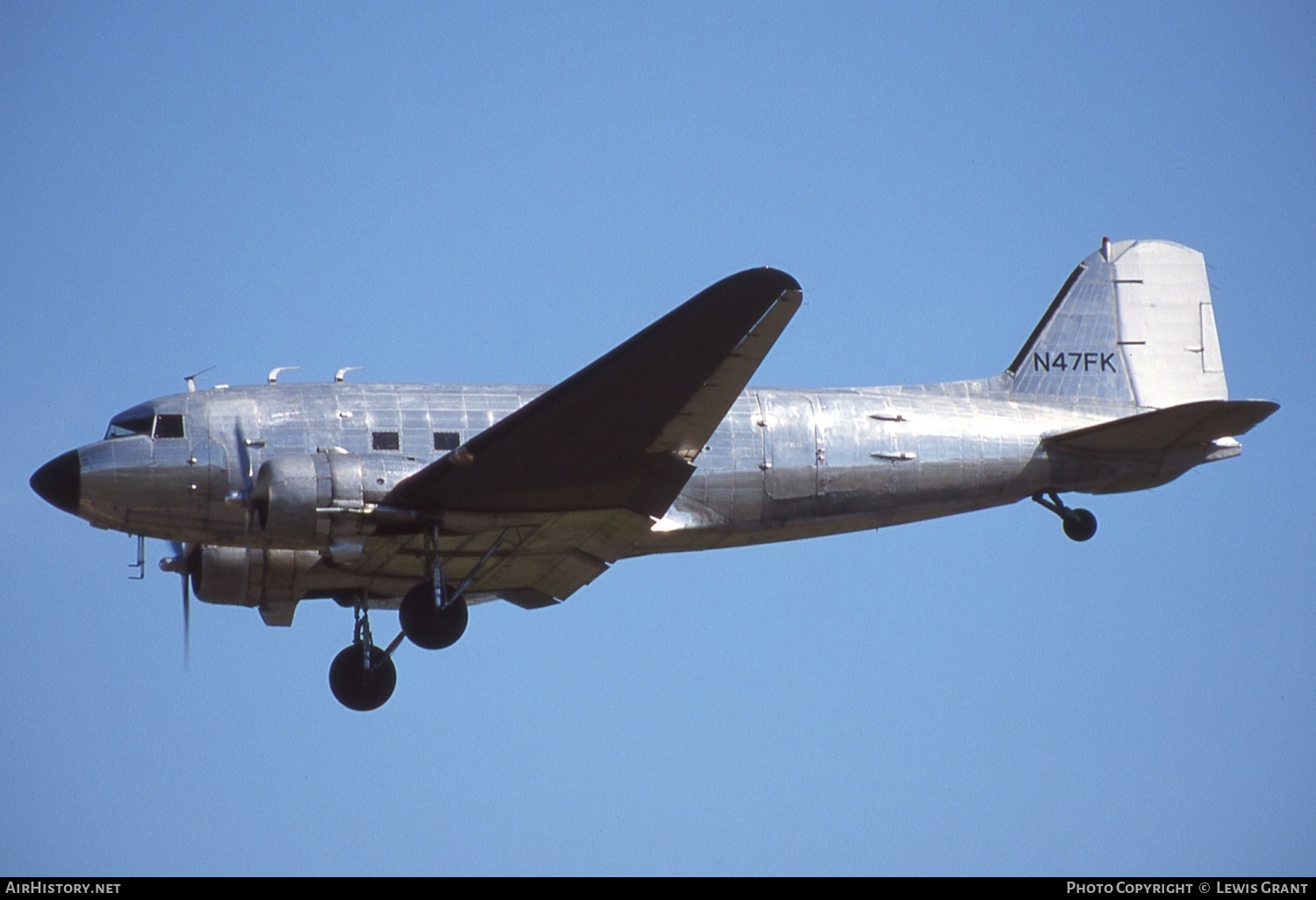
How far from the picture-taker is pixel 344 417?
56.0ft

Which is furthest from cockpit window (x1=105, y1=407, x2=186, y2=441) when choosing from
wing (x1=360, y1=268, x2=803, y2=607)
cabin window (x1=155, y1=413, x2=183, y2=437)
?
wing (x1=360, y1=268, x2=803, y2=607)

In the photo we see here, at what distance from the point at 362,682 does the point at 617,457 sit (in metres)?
3.93

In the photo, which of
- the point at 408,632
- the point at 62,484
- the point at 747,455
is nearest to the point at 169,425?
the point at 62,484

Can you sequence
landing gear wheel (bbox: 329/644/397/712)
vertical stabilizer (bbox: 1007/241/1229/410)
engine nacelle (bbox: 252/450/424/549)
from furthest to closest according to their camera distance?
vertical stabilizer (bbox: 1007/241/1229/410)
landing gear wheel (bbox: 329/644/397/712)
engine nacelle (bbox: 252/450/424/549)

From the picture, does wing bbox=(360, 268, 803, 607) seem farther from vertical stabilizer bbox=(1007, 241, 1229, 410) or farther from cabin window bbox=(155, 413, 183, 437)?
vertical stabilizer bbox=(1007, 241, 1229, 410)

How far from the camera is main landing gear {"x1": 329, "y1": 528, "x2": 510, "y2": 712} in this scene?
54.3ft

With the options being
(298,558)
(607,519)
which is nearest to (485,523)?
(607,519)

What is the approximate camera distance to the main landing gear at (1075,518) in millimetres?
19531

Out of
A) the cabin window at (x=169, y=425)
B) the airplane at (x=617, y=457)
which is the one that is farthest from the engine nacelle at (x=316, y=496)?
the cabin window at (x=169, y=425)

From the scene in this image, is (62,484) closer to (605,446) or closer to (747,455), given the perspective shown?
(605,446)

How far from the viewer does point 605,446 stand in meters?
16.1

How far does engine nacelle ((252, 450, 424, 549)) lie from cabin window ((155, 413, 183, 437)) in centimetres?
132

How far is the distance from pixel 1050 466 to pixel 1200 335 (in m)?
3.24

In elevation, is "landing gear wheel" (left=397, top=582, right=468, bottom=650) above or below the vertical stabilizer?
below
